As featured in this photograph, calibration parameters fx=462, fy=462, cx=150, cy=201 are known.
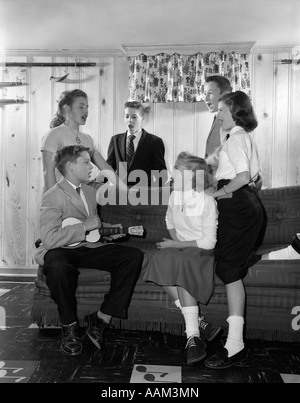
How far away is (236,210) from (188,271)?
0.39m

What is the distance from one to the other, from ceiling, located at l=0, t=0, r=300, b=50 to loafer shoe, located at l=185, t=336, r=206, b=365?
7.85 feet

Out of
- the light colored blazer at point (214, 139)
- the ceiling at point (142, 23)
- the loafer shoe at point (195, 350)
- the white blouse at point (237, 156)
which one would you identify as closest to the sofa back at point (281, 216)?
the light colored blazer at point (214, 139)

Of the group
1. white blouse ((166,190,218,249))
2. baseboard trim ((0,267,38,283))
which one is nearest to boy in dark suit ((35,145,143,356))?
white blouse ((166,190,218,249))

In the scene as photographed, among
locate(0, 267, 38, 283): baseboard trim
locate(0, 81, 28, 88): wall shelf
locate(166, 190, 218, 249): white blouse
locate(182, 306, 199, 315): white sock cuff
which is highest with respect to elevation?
locate(0, 81, 28, 88): wall shelf

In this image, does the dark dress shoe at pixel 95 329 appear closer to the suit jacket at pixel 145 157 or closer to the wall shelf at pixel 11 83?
the suit jacket at pixel 145 157

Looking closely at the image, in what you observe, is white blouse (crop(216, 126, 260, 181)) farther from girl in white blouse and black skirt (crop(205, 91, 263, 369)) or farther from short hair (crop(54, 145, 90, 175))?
short hair (crop(54, 145, 90, 175))

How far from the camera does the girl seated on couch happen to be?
7.56 feet

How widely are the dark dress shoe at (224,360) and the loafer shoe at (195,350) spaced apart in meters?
0.04

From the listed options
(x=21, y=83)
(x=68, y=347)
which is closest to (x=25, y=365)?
(x=68, y=347)

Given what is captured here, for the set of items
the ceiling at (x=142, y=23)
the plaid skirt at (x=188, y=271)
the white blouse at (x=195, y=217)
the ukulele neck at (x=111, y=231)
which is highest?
the ceiling at (x=142, y=23)

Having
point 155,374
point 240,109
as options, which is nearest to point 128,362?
point 155,374

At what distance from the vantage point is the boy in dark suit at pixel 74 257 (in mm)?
2379

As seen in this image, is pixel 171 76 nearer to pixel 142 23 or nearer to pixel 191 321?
pixel 142 23

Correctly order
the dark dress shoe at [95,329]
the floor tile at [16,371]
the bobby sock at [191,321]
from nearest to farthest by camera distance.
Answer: the floor tile at [16,371], the bobby sock at [191,321], the dark dress shoe at [95,329]
